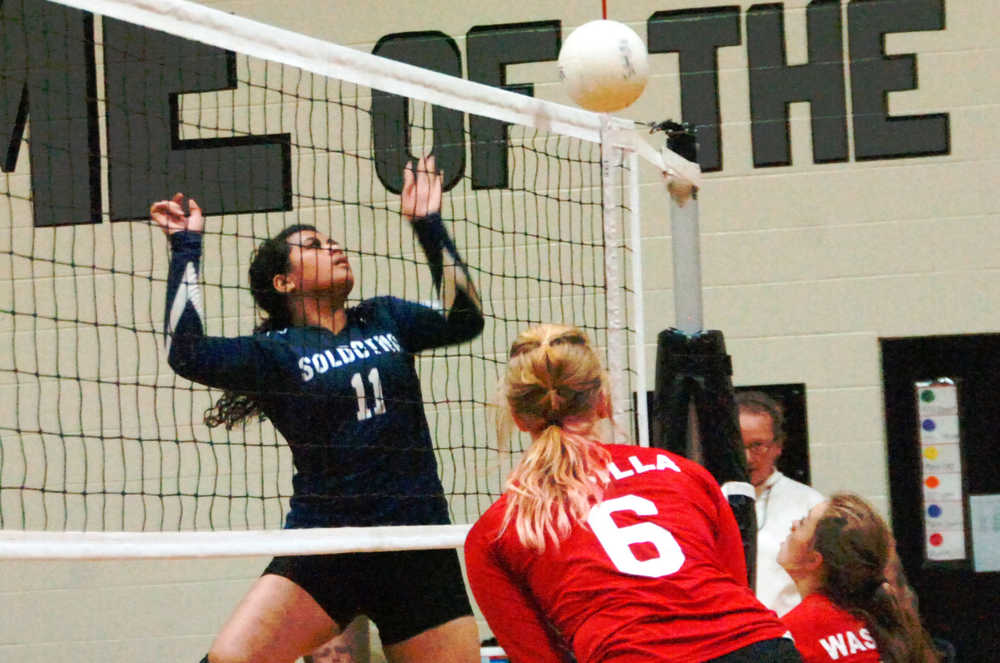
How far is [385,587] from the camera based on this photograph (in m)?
3.49

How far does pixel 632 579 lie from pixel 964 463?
3.73m

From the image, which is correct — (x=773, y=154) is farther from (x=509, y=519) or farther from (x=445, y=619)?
(x=509, y=519)

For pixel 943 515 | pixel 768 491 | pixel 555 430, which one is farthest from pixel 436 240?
pixel 943 515

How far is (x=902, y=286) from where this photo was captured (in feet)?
18.3

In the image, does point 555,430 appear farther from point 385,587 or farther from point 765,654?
point 385,587

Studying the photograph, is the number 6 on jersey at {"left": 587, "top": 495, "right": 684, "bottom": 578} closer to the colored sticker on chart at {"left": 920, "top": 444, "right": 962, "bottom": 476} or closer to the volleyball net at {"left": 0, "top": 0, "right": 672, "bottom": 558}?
the volleyball net at {"left": 0, "top": 0, "right": 672, "bottom": 558}

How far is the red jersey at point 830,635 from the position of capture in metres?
2.87

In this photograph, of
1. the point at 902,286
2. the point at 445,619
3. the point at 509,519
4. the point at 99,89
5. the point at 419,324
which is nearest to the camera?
the point at 509,519

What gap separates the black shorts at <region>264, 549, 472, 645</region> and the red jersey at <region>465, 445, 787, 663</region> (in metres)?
1.02

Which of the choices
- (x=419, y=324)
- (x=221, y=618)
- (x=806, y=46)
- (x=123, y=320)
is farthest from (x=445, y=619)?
(x=806, y=46)

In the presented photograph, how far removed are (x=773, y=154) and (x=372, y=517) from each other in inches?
117

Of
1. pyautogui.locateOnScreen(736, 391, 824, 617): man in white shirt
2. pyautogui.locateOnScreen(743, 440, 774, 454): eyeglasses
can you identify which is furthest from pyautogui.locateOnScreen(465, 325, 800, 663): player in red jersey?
pyautogui.locateOnScreen(743, 440, 774, 454): eyeglasses

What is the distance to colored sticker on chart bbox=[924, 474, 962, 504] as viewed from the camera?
18.1ft

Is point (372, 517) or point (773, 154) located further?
point (773, 154)
